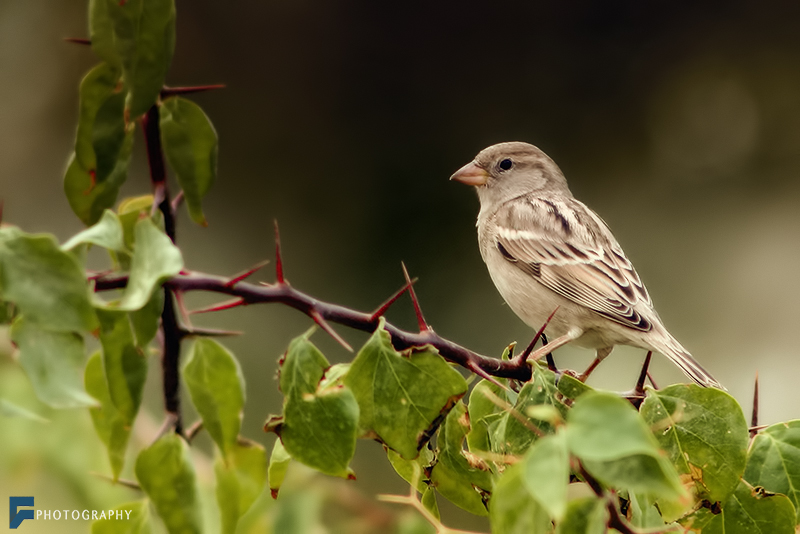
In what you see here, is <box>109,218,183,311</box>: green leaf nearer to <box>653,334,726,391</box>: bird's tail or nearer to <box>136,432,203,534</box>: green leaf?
<box>136,432,203,534</box>: green leaf

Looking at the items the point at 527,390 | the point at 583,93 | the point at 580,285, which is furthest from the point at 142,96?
the point at 583,93

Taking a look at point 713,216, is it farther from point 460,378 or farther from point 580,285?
point 460,378

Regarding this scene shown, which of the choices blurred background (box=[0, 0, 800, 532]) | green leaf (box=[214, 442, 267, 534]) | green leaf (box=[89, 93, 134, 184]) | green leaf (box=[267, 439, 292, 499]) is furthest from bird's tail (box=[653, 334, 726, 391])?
blurred background (box=[0, 0, 800, 532])

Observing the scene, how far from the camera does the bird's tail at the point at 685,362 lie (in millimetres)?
2331

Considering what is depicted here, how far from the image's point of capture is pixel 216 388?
3.43 feet

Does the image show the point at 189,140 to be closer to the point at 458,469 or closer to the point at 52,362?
the point at 52,362

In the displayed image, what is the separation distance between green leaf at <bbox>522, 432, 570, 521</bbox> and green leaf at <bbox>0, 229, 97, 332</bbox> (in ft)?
1.64

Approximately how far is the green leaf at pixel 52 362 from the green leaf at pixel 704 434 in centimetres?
80

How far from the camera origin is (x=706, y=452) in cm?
118

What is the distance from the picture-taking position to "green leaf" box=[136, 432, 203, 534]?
3.58 feet

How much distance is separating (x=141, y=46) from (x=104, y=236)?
0.95ft

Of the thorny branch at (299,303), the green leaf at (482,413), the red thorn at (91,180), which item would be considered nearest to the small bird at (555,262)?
the green leaf at (482,413)

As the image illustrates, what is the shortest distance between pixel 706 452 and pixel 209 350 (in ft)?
2.44

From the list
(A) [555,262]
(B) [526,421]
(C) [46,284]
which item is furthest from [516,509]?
(A) [555,262]
